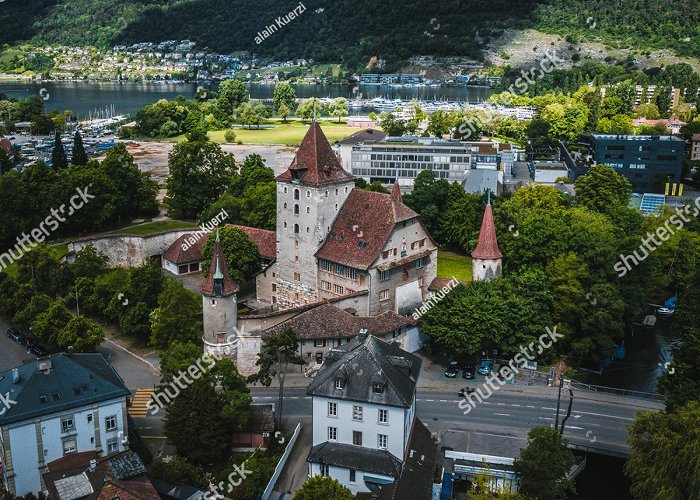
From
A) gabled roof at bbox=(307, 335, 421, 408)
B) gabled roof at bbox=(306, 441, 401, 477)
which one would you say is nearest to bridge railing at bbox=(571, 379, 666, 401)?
gabled roof at bbox=(307, 335, 421, 408)

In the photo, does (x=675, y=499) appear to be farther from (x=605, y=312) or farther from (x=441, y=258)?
(x=441, y=258)

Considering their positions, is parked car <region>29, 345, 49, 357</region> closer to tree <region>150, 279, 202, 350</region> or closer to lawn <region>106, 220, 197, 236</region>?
tree <region>150, 279, 202, 350</region>

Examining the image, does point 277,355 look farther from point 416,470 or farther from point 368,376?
point 416,470

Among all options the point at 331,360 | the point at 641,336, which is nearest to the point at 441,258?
the point at 641,336

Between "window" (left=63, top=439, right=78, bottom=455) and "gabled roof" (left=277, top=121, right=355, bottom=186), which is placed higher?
"gabled roof" (left=277, top=121, right=355, bottom=186)
